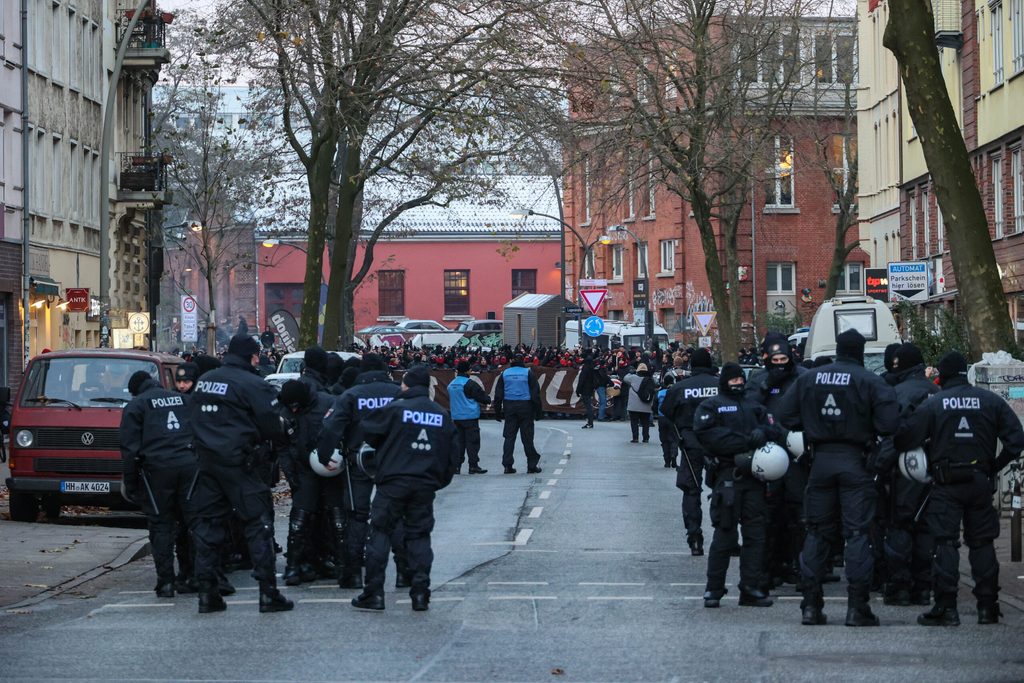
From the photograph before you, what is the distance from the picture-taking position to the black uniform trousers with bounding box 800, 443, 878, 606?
11.1 m

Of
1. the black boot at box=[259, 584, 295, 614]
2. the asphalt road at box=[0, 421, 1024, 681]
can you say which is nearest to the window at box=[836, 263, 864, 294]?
the asphalt road at box=[0, 421, 1024, 681]

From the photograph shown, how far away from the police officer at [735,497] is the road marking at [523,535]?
4180mm

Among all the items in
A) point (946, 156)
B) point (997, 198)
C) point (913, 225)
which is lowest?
point (946, 156)

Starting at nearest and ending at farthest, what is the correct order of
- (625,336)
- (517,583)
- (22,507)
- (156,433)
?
(156,433)
(517,583)
(22,507)
(625,336)

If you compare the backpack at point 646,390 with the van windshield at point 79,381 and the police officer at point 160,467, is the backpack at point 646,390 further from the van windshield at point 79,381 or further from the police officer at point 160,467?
the police officer at point 160,467

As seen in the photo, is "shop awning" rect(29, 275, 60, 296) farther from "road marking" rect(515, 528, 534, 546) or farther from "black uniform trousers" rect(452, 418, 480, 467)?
"road marking" rect(515, 528, 534, 546)

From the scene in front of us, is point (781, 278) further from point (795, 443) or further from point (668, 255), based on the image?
point (795, 443)

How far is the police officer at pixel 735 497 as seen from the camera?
11906 millimetres

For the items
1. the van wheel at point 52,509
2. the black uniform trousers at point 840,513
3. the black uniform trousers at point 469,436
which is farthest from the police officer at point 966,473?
the black uniform trousers at point 469,436

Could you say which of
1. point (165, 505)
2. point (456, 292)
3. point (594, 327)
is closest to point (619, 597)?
point (165, 505)

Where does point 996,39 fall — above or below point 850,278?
above

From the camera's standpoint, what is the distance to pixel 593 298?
4825cm

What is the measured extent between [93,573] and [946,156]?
9.72 metres

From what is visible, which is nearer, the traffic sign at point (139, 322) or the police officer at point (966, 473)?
the police officer at point (966, 473)
